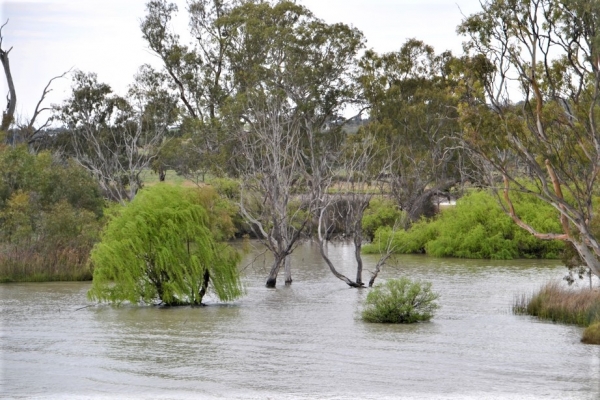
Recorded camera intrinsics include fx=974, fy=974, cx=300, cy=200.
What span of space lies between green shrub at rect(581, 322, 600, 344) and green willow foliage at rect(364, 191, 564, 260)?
65.8 feet

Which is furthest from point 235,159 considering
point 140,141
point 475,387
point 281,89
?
point 475,387

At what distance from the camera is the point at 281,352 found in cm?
1422

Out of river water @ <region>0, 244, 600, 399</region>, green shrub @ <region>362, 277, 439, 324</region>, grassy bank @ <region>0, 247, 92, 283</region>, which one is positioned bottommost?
river water @ <region>0, 244, 600, 399</region>

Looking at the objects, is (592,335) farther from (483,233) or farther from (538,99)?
(483,233)

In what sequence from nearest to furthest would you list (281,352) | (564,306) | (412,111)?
(281,352), (564,306), (412,111)

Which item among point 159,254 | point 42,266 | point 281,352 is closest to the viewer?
point 281,352

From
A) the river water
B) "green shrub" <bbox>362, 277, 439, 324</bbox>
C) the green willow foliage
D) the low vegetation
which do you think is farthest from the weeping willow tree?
the green willow foliage

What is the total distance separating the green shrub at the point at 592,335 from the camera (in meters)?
14.9

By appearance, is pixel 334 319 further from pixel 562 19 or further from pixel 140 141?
pixel 140 141

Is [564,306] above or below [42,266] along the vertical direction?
below

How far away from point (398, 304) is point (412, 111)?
2445cm

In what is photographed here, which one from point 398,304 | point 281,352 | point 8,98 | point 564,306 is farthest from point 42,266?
point 8,98

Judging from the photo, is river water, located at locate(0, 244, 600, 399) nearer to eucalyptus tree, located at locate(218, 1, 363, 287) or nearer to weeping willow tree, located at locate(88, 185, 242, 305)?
weeping willow tree, located at locate(88, 185, 242, 305)

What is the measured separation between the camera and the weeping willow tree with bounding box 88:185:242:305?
19125 millimetres
